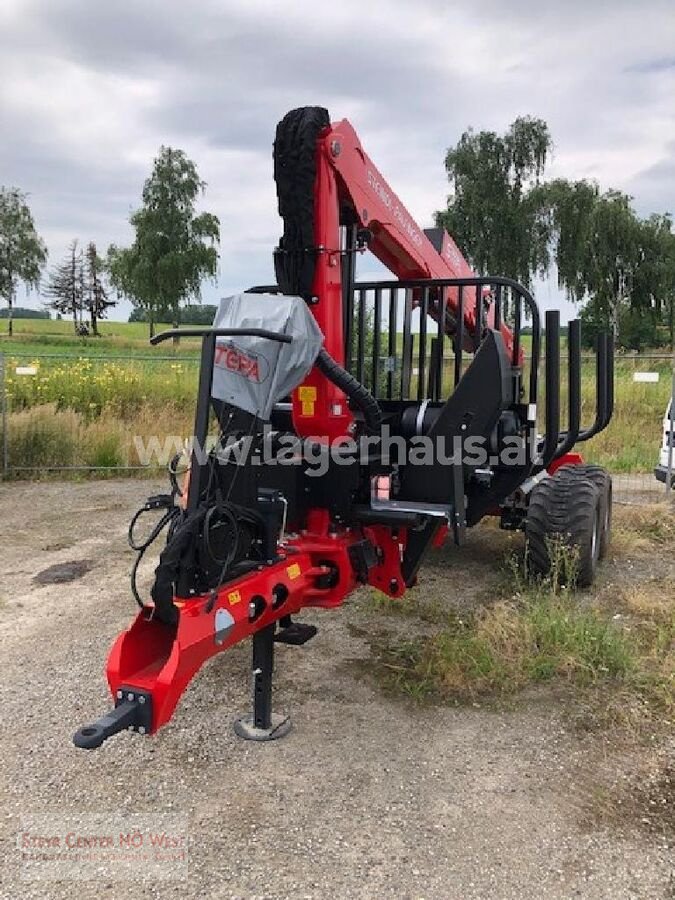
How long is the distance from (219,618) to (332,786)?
0.98 metres

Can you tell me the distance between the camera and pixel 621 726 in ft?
13.2

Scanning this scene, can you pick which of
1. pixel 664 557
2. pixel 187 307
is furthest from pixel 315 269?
pixel 187 307

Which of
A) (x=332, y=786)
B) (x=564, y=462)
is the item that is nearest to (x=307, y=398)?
(x=332, y=786)

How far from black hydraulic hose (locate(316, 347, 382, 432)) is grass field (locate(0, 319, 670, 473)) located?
21.6 feet

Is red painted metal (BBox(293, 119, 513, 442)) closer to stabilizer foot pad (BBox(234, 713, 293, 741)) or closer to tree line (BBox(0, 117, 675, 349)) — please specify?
stabilizer foot pad (BBox(234, 713, 293, 741))

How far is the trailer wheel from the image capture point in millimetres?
5891

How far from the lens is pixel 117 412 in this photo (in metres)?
13.3

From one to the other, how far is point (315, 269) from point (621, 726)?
111 inches

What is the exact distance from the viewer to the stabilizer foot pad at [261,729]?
392 centimetres

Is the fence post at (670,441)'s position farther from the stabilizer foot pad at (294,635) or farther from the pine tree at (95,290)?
the pine tree at (95,290)

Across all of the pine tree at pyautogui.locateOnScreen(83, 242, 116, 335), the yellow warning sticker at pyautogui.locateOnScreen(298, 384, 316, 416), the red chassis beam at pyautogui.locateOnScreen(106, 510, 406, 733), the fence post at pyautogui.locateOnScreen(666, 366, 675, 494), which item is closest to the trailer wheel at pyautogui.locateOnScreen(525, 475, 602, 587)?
the red chassis beam at pyautogui.locateOnScreen(106, 510, 406, 733)

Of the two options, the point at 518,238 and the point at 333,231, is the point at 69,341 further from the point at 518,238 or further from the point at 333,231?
the point at 333,231

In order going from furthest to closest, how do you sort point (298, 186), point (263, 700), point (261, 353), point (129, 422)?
point (129, 422)
point (298, 186)
point (263, 700)
point (261, 353)

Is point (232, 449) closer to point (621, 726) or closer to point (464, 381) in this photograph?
point (464, 381)
